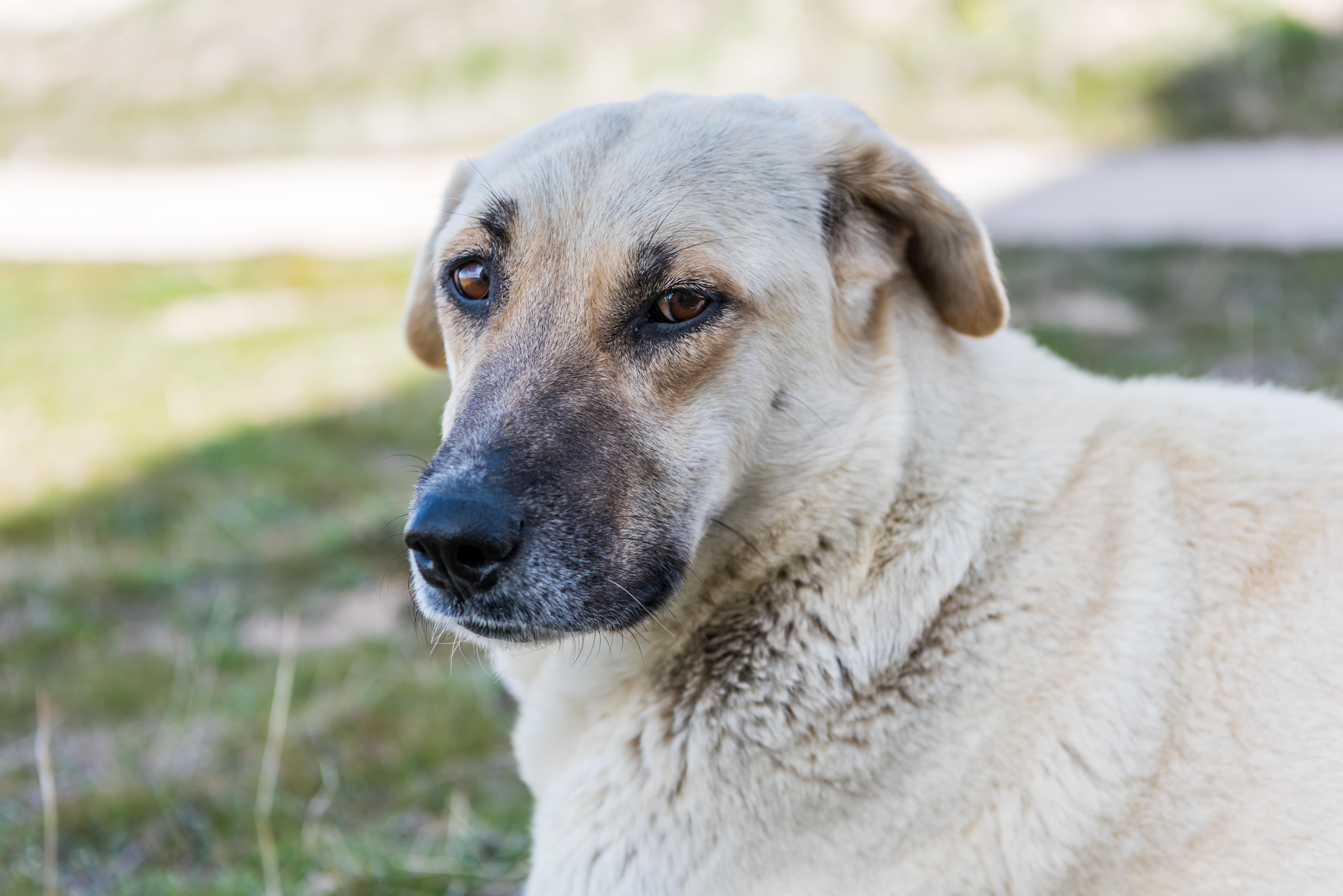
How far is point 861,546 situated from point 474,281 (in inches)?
41.9

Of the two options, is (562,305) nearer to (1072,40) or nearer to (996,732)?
(996,732)

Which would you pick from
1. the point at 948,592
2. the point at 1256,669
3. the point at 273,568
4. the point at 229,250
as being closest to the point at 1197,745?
the point at 1256,669

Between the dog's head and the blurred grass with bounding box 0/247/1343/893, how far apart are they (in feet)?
4.89

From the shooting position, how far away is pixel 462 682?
4.39 meters

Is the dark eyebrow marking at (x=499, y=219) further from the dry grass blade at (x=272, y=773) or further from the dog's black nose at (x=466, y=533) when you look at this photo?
the dry grass blade at (x=272, y=773)

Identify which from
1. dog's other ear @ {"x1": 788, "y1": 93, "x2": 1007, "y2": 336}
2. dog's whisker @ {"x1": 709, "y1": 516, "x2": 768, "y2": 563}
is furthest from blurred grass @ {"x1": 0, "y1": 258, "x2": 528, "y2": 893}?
dog's other ear @ {"x1": 788, "y1": 93, "x2": 1007, "y2": 336}

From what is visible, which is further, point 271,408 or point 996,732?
point 271,408

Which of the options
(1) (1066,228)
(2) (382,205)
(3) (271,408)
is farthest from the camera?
(2) (382,205)

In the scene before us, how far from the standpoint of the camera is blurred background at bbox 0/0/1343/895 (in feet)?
12.6

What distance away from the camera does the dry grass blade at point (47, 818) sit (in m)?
2.99

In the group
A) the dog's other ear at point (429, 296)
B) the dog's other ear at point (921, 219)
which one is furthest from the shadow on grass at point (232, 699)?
the dog's other ear at point (921, 219)

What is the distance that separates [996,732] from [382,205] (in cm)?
1440

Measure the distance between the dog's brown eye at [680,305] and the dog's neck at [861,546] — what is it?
36 centimetres

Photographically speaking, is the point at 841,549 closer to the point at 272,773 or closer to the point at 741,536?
the point at 741,536
